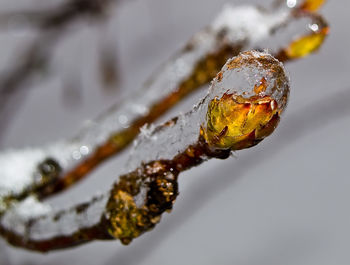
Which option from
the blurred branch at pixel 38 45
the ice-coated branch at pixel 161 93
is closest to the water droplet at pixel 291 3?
the ice-coated branch at pixel 161 93

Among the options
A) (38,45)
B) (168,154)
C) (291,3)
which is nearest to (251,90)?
(168,154)

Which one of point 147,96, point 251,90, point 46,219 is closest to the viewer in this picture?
point 251,90

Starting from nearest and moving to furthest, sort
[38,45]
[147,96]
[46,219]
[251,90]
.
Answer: [251,90]
[46,219]
[147,96]
[38,45]

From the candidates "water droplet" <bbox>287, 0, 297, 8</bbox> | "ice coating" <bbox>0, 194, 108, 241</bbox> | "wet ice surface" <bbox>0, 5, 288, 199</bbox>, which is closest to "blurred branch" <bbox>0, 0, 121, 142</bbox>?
"wet ice surface" <bbox>0, 5, 288, 199</bbox>

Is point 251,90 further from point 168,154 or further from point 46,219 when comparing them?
point 46,219

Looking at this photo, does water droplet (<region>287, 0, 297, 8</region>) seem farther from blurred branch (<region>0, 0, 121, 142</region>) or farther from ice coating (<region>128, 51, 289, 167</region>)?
blurred branch (<region>0, 0, 121, 142</region>)

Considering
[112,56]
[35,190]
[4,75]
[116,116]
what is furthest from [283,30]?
[112,56]

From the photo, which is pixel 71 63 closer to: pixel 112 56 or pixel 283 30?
pixel 112 56

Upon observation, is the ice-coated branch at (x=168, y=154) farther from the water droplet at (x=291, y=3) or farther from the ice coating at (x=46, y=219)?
the water droplet at (x=291, y=3)

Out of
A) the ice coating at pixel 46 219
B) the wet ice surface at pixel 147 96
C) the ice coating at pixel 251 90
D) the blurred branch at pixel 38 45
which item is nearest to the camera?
the ice coating at pixel 251 90
